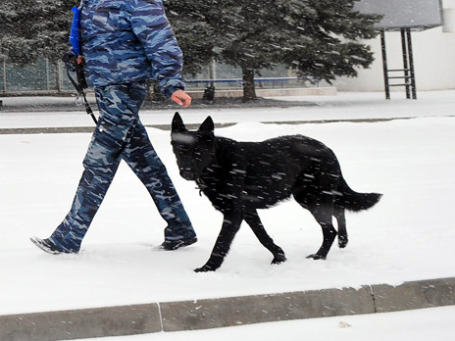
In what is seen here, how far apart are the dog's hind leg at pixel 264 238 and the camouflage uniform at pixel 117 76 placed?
0.79 meters

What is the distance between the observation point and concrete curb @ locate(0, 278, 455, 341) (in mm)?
3697

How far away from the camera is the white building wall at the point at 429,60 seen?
3052 cm

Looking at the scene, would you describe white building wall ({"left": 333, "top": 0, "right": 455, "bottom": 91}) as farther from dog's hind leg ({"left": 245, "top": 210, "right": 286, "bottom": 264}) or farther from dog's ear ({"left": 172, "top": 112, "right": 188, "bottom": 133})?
dog's ear ({"left": 172, "top": 112, "right": 188, "bottom": 133})

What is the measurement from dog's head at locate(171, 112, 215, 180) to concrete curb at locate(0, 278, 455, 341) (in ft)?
2.53

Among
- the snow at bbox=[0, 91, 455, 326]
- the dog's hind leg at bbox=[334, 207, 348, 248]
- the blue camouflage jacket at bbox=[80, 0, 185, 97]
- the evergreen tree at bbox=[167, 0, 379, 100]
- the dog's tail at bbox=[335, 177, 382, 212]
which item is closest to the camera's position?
the snow at bbox=[0, 91, 455, 326]

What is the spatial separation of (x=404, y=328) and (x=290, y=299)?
23.3 inches

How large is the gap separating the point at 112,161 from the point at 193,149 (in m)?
0.66

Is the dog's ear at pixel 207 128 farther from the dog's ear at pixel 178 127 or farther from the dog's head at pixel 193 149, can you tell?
the dog's ear at pixel 178 127

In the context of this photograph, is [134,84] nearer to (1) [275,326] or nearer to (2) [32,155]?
(1) [275,326]

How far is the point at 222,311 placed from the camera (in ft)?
12.9

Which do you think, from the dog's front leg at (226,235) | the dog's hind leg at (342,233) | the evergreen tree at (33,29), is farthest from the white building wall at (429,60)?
the dog's front leg at (226,235)

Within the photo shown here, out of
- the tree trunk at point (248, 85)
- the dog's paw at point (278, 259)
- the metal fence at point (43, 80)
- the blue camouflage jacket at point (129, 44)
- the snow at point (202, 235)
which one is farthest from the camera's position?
Answer: the metal fence at point (43, 80)

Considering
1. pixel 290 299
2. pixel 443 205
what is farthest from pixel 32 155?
pixel 290 299

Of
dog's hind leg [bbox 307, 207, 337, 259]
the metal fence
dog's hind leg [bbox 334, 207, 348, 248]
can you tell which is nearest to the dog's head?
dog's hind leg [bbox 307, 207, 337, 259]
